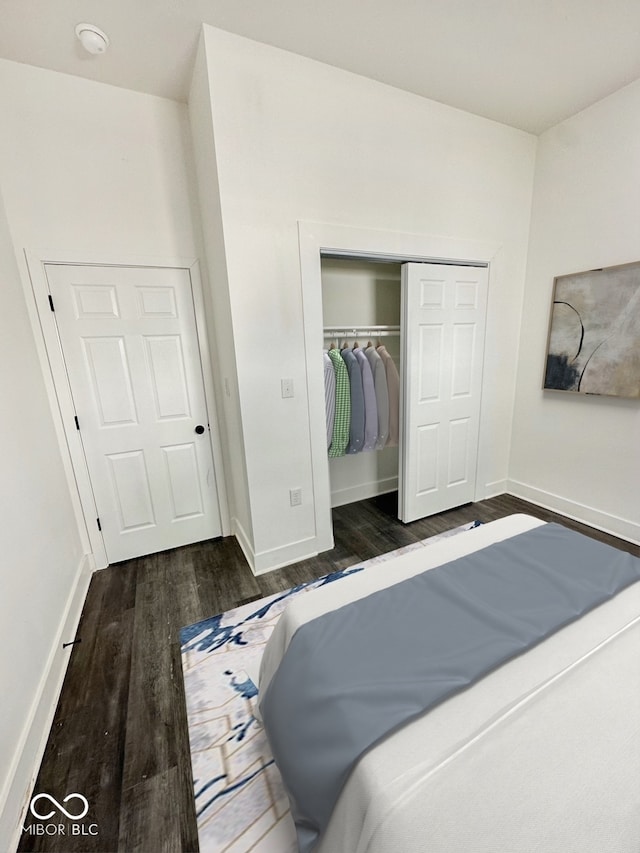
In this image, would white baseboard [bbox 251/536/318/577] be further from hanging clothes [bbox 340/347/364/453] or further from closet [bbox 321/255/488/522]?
hanging clothes [bbox 340/347/364/453]

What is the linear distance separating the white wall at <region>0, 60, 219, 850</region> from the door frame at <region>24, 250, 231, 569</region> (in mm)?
40

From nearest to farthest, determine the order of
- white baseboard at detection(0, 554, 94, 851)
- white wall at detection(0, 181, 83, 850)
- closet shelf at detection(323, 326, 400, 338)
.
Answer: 1. white baseboard at detection(0, 554, 94, 851)
2. white wall at detection(0, 181, 83, 850)
3. closet shelf at detection(323, 326, 400, 338)

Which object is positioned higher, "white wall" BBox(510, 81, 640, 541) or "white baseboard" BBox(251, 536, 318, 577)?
"white wall" BBox(510, 81, 640, 541)

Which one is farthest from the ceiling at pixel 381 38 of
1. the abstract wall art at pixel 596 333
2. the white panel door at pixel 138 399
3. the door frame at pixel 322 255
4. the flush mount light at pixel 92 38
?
the abstract wall art at pixel 596 333

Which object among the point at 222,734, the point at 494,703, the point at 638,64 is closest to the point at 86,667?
the point at 222,734

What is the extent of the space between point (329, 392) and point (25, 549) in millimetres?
1790

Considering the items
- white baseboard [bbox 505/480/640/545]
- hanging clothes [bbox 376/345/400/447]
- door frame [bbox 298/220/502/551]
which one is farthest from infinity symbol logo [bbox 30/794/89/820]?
white baseboard [bbox 505/480/640/545]

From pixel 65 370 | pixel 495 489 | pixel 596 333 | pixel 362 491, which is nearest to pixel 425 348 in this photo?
pixel 596 333

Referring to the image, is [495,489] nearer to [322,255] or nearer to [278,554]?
[278,554]

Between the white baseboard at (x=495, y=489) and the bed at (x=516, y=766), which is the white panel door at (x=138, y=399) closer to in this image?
the bed at (x=516, y=766)

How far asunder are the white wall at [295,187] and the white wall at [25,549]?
3.37ft

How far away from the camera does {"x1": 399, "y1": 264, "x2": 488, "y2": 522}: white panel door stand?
7.91 ft

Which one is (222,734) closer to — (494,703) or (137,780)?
(137,780)

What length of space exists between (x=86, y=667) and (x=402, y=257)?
285cm
